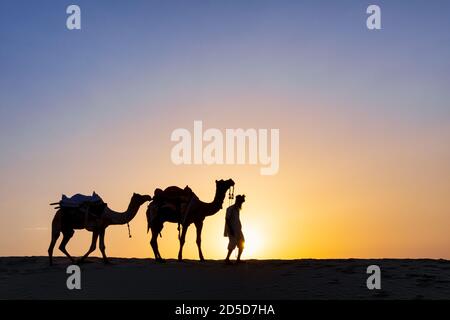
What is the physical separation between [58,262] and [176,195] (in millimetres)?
4421

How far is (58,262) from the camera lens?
21938 mm

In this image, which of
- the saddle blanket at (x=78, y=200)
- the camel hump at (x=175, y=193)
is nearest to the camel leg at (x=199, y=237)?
the camel hump at (x=175, y=193)

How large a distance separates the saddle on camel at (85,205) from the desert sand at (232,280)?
1.58 m

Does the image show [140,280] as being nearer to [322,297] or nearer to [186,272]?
[186,272]

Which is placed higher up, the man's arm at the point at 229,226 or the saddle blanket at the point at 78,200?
the saddle blanket at the point at 78,200

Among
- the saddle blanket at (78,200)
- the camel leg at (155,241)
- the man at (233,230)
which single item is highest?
the saddle blanket at (78,200)

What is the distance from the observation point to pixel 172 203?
848 inches

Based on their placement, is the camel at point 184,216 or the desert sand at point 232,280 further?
the camel at point 184,216

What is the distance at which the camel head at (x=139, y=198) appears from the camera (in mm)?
21422

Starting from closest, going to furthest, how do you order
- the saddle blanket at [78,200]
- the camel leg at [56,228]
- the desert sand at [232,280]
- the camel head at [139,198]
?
the desert sand at [232,280] < the saddle blanket at [78,200] < the camel leg at [56,228] < the camel head at [139,198]

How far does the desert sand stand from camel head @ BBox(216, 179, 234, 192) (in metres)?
2.30

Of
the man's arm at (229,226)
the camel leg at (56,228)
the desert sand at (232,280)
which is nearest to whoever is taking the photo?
the desert sand at (232,280)

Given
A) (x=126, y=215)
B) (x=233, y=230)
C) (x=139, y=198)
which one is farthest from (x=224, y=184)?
(x=126, y=215)

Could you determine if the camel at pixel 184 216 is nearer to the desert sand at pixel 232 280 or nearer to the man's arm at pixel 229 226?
the desert sand at pixel 232 280
